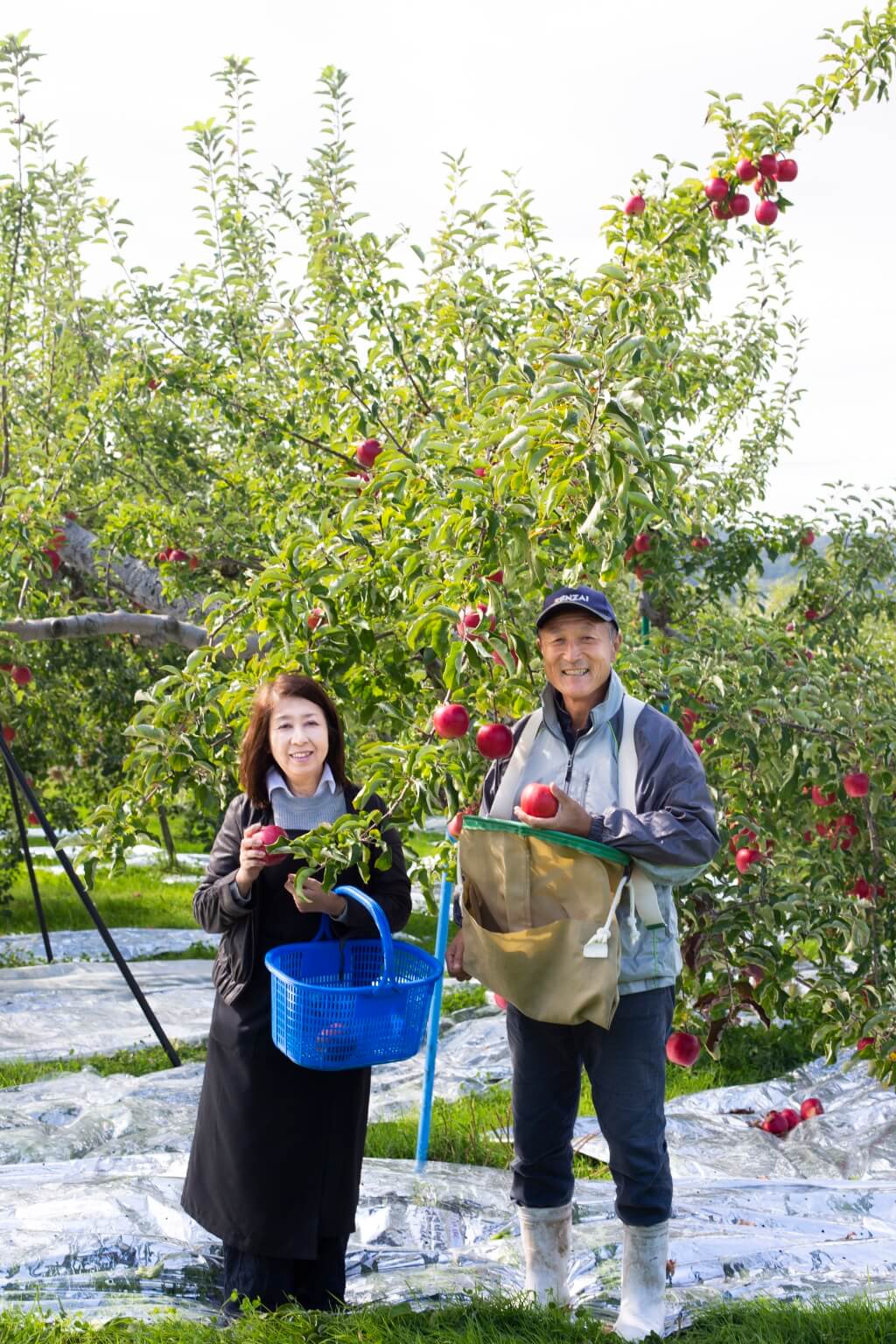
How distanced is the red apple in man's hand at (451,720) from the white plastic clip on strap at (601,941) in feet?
1.36

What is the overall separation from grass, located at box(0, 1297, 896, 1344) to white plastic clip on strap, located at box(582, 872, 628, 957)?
30.4 inches

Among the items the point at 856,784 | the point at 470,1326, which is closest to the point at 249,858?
the point at 470,1326

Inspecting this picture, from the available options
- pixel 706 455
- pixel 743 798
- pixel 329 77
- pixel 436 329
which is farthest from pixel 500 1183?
pixel 329 77

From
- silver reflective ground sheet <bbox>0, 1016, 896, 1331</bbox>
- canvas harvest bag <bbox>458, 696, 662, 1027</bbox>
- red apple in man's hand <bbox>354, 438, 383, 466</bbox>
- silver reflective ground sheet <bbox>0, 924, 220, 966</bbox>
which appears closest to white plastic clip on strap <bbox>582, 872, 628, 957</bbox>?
canvas harvest bag <bbox>458, 696, 662, 1027</bbox>

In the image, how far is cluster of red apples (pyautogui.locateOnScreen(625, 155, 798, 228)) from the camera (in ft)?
11.2

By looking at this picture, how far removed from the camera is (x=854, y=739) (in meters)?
3.28

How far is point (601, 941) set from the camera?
2377 millimetres

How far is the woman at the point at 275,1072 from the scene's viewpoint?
8.58 ft

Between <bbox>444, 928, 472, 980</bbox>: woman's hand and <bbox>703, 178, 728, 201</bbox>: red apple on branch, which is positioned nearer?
<bbox>444, 928, 472, 980</bbox>: woman's hand

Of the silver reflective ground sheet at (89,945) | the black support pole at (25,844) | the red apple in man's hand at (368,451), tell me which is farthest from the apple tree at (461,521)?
the silver reflective ground sheet at (89,945)

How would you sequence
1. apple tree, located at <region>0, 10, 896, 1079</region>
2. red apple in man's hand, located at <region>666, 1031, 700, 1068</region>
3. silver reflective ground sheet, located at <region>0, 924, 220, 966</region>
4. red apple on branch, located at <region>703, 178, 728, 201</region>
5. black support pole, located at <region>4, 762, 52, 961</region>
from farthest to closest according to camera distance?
silver reflective ground sheet, located at <region>0, 924, 220, 966</region> < black support pole, located at <region>4, 762, 52, 961</region> < red apple in man's hand, located at <region>666, 1031, 700, 1068</region> < red apple on branch, located at <region>703, 178, 728, 201</region> < apple tree, located at <region>0, 10, 896, 1079</region>

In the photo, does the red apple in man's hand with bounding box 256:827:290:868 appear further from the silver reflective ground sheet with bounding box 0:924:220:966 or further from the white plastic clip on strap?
the silver reflective ground sheet with bounding box 0:924:220:966

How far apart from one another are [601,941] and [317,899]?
1.87ft

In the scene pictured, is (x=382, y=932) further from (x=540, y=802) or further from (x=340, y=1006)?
(x=540, y=802)
